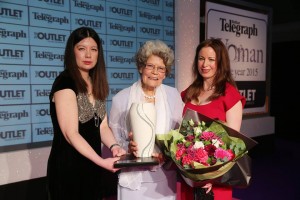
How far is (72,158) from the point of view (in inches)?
61.1

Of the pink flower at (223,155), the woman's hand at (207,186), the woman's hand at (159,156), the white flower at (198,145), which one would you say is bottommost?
the woman's hand at (207,186)

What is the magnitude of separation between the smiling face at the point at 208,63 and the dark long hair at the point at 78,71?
63 centimetres

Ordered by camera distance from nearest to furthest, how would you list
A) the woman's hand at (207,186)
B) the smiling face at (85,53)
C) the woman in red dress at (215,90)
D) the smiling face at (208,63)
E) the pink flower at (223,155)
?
the pink flower at (223,155), the woman's hand at (207,186), the smiling face at (85,53), the woman in red dress at (215,90), the smiling face at (208,63)

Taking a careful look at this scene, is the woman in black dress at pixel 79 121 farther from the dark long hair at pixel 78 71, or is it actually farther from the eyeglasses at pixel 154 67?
the eyeglasses at pixel 154 67

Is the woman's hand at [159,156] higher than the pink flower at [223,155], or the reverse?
the pink flower at [223,155]

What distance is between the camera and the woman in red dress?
182 centimetres

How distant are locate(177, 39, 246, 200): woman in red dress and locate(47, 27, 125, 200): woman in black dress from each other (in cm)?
51

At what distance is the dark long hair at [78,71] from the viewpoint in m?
1.53

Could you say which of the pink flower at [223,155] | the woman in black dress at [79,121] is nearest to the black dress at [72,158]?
the woman in black dress at [79,121]

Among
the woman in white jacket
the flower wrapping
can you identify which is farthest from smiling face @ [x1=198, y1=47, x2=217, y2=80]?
the flower wrapping

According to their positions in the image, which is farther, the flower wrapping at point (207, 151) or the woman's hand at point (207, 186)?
the woman's hand at point (207, 186)

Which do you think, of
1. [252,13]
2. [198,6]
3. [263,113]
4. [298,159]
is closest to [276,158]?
[298,159]

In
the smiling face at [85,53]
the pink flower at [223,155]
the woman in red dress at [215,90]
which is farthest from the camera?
the woman in red dress at [215,90]

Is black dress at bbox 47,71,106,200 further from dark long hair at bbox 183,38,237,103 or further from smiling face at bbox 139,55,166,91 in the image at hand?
dark long hair at bbox 183,38,237,103
